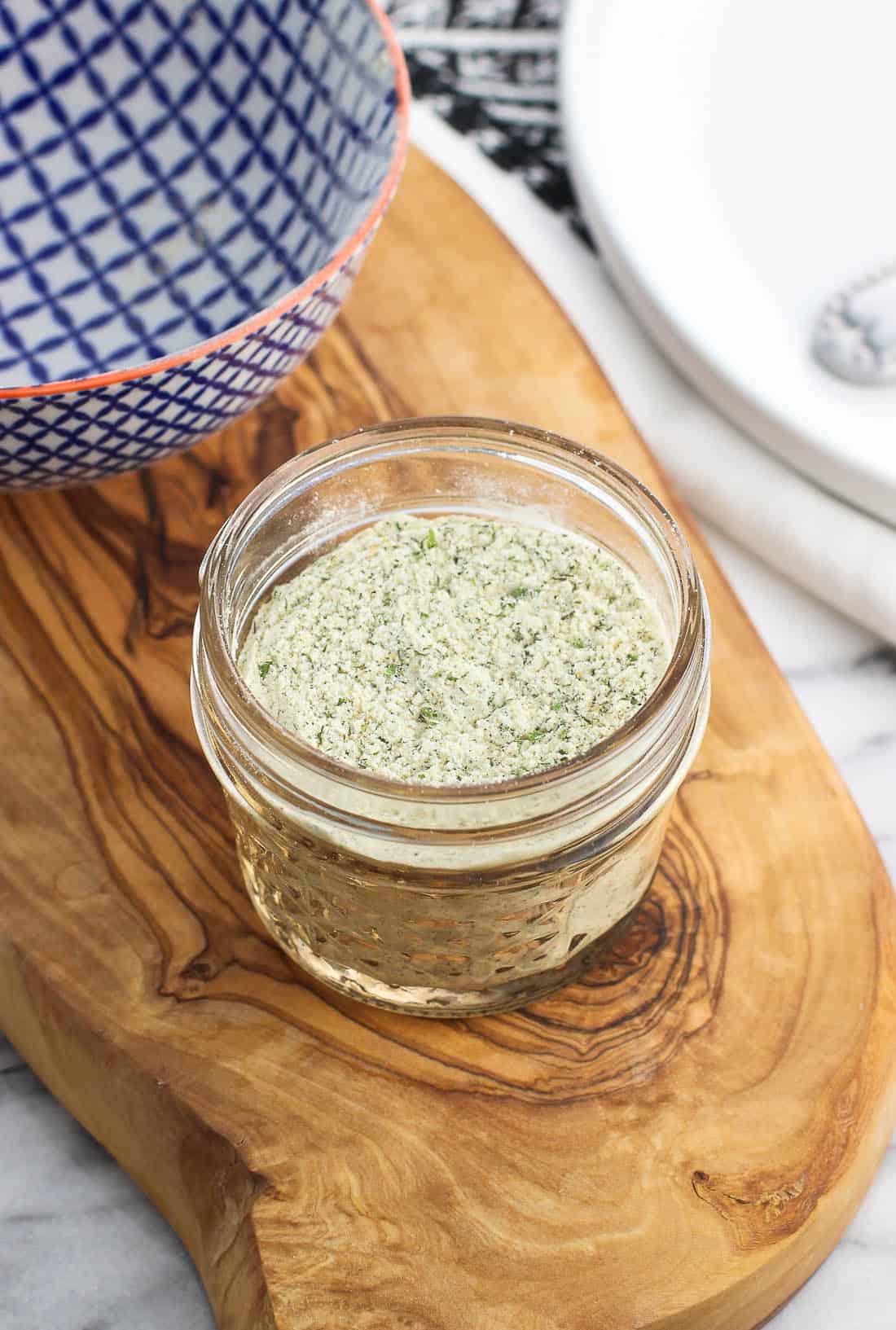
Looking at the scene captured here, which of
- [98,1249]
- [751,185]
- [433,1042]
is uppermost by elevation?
[751,185]

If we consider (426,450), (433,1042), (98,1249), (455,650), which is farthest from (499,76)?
(98,1249)

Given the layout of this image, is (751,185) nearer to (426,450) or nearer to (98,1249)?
(426,450)

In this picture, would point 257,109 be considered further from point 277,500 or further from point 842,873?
point 842,873

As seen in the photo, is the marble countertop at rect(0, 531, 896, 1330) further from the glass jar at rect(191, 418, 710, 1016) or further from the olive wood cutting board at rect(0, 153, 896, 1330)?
the glass jar at rect(191, 418, 710, 1016)

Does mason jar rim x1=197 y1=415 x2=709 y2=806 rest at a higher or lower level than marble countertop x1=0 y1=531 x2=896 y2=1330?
higher

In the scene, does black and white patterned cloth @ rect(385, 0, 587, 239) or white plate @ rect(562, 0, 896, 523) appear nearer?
white plate @ rect(562, 0, 896, 523)

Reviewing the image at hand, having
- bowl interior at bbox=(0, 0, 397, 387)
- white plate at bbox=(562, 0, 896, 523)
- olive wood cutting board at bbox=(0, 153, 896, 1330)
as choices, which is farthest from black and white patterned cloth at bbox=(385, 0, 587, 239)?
olive wood cutting board at bbox=(0, 153, 896, 1330)
